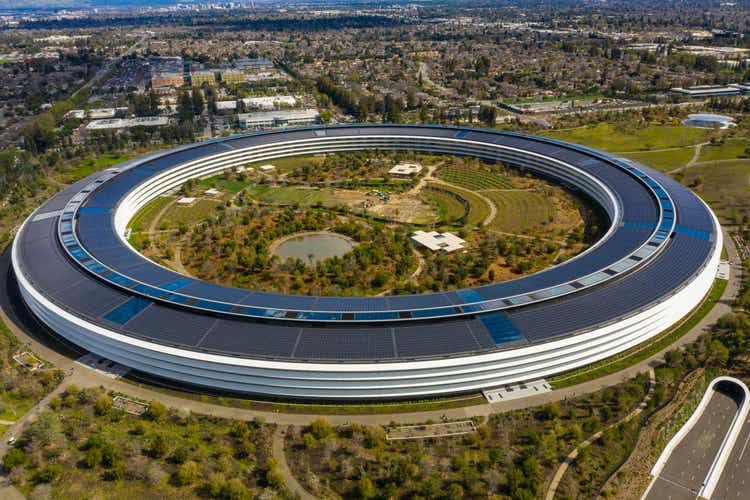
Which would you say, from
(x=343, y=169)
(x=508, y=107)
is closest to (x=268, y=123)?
(x=343, y=169)

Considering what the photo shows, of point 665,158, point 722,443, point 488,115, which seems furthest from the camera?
point 488,115

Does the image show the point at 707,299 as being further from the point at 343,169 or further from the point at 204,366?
the point at 343,169

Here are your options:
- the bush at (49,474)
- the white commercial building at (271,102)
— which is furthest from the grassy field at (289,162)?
the bush at (49,474)

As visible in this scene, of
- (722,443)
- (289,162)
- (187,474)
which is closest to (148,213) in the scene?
(289,162)

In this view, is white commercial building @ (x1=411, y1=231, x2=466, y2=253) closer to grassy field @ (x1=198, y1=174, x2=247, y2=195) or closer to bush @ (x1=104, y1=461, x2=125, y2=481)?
grassy field @ (x1=198, y1=174, x2=247, y2=195)

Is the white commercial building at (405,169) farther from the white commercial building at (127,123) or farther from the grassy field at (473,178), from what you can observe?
the white commercial building at (127,123)

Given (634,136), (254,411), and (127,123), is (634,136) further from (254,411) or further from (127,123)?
(127,123)
